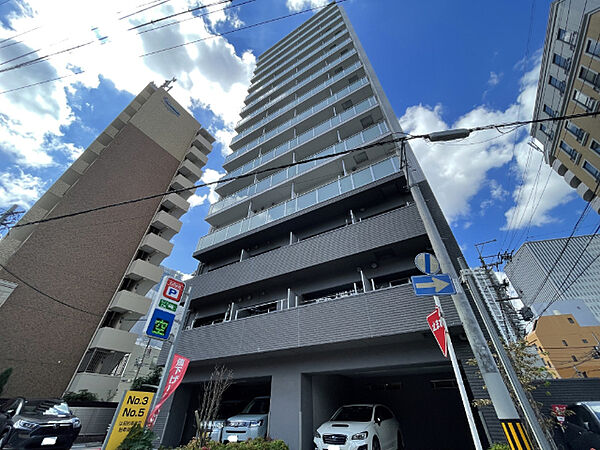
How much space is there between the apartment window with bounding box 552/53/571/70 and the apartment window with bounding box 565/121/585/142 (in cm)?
454

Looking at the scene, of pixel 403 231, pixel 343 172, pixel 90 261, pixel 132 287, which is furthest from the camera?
pixel 132 287

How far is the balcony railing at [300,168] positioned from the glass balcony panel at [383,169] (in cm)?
196

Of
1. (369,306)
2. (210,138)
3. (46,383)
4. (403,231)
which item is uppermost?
(210,138)

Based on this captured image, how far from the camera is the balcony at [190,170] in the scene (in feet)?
76.7

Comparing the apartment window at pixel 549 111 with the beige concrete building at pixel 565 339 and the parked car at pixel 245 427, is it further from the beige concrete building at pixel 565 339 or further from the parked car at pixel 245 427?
the beige concrete building at pixel 565 339

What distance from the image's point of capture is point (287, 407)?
7512 millimetres

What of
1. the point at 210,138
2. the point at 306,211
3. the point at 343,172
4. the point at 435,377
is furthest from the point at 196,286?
the point at 210,138

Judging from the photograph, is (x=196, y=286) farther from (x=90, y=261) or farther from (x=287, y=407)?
(x=90, y=261)

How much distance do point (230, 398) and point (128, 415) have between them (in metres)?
7.85

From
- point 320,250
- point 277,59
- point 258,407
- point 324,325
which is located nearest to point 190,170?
point 277,59

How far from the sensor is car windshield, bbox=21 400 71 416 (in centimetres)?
592

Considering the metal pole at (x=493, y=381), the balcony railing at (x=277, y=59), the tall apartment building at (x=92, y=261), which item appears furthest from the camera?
the balcony railing at (x=277, y=59)

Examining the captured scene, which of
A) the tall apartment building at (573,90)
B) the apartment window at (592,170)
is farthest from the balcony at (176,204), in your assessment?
the apartment window at (592,170)

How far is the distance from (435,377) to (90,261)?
19.7 metres
